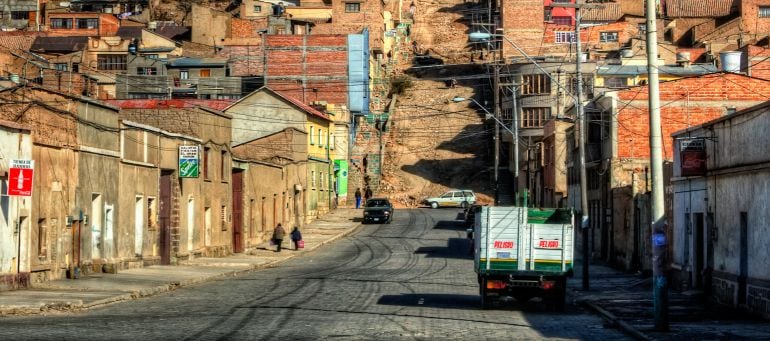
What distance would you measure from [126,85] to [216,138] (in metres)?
40.6

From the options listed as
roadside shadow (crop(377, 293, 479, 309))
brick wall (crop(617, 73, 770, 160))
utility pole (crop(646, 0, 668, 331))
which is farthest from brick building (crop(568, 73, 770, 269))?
utility pole (crop(646, 0, 668, 331))

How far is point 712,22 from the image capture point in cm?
11994

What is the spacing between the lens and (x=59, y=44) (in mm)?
110375

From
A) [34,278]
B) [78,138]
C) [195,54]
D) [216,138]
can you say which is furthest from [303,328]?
[195,54]

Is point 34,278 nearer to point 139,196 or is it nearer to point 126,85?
point 139,196

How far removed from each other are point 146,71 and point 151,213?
54928 millimetres

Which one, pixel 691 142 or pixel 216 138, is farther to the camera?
pixel 216 138

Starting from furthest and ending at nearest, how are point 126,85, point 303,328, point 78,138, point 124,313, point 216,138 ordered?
point 126,85 < point 216,138 < point 78,138 < point 124,313 < point 303,328

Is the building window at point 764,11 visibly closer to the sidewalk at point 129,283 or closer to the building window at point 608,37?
the building window at point 608,37

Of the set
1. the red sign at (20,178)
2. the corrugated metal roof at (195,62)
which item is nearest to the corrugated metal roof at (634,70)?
the corrugated metal roof at (195,62)

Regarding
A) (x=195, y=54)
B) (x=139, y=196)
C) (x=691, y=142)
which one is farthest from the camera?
(x=195, y=54)

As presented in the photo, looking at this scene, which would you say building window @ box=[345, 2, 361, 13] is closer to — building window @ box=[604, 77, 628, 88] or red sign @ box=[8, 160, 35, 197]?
building window @ box=[604, 77, 628, 88]

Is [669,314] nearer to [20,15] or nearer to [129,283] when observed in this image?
[129,283]

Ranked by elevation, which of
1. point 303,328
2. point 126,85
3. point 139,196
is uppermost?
point 126,85
